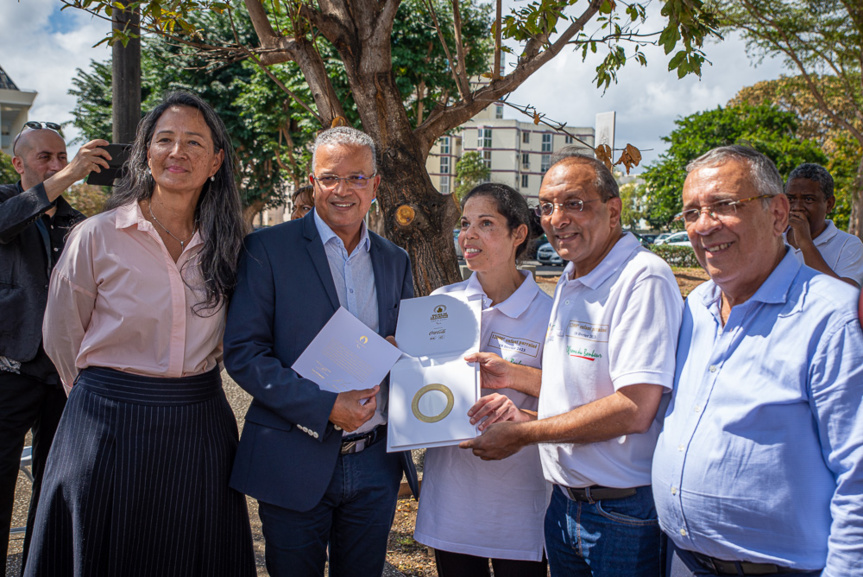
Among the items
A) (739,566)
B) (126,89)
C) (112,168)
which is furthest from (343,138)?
(126,89)

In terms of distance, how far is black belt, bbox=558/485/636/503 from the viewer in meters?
2.17

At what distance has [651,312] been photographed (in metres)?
2.11

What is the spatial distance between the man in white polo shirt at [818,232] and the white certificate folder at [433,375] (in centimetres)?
287

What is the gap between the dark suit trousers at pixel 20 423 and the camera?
3199mm

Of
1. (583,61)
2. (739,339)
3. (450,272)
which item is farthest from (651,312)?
(583,61)

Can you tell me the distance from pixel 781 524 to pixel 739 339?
0.53 meters

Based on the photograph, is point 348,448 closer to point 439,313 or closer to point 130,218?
point 439,313

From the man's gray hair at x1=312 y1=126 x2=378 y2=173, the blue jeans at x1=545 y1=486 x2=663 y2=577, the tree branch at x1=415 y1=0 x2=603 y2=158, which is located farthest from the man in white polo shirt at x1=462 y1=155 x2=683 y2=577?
the tree branch at x1=415 y1=0 x2=603 y2=158

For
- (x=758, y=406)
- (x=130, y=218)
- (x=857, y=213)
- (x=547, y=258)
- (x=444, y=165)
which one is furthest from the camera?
(x=444, y=165)

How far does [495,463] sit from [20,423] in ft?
8.26

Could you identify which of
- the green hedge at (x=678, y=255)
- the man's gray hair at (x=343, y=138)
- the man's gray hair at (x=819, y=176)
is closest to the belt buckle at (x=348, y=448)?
the man's gray hair at (x=343, y=138)

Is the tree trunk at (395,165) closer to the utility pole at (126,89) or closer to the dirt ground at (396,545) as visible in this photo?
the utility pole at (126,89)

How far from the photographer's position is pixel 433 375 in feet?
8.20

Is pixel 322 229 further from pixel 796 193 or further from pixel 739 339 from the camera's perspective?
pixel 796 193
